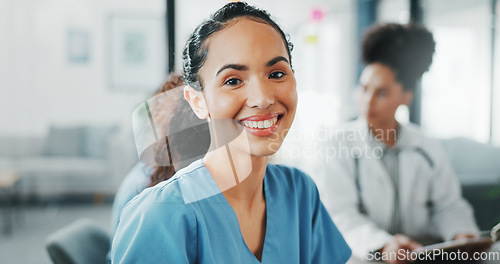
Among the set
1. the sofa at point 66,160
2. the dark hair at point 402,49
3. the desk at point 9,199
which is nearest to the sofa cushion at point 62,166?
the sofa at point 66,160

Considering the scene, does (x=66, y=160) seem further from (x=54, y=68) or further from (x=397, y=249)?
(x=397, y=249)

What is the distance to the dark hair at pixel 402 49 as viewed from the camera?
0.96 m

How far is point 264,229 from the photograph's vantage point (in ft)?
1.95

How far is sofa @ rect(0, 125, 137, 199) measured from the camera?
3.21m

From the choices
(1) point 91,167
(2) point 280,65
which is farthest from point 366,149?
(1) point 91,167

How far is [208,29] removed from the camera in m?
A: 0.48

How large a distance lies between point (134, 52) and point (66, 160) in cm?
118

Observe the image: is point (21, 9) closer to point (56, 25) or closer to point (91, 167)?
point (56, 25)

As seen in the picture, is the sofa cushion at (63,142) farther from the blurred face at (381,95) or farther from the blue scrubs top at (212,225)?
the blue scrubs top at (212,225)

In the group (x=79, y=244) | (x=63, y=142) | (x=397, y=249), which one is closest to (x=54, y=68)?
(x=63, y=142)

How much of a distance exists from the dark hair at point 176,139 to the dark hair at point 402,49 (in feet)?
1.97

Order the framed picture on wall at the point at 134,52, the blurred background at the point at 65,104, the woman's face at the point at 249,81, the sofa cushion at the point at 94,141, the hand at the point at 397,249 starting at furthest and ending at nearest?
1. the sofa cushion at the point at 94,141
2. the blurred background at the point at 65,104
3. the framed picture on wall at the point at 134,52
4. the hand at the point at 397,249
5. the woman's face at the point at 249,81

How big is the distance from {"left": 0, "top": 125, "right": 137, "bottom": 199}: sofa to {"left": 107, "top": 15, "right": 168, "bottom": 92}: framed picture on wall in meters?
0.44

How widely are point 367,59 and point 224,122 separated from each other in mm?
627
